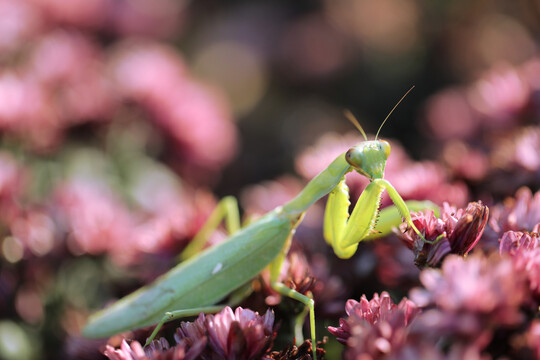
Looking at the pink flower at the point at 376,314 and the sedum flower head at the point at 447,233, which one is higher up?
the sedum flower head at the point at 447,233

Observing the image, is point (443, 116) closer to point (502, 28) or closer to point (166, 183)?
point (502, 28)

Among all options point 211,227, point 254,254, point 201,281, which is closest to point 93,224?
point 211,227

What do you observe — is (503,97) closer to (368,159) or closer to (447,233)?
(368,159)

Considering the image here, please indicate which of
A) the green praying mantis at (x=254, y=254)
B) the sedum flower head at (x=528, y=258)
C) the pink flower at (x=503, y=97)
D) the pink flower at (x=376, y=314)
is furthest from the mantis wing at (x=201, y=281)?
the pink flower at (x=503, y=97)

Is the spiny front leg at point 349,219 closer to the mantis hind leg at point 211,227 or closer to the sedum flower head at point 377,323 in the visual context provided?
the sedum flower head at point 377,323

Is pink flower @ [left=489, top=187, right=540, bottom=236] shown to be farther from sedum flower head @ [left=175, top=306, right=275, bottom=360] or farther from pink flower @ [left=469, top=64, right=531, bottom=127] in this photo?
pink flower @ [left=469, top=64, right=531, bottom=127]

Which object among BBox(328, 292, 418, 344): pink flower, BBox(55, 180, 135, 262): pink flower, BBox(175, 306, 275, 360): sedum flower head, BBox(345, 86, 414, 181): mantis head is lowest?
BBox(55, 180, 135, 262): pink flower

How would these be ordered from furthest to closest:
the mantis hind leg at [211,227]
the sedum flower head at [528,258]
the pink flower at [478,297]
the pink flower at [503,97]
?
the pink flower at [503,97] → the mantis hind leg at [211,227] → the sedum flower head at [528,258] → the pink flower at [478,297]

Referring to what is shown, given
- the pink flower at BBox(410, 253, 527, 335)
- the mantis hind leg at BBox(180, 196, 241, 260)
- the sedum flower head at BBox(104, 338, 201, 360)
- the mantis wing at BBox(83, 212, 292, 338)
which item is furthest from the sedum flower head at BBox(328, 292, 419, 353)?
the mantis hind leg at BBox(180, 196, 241, 260)
